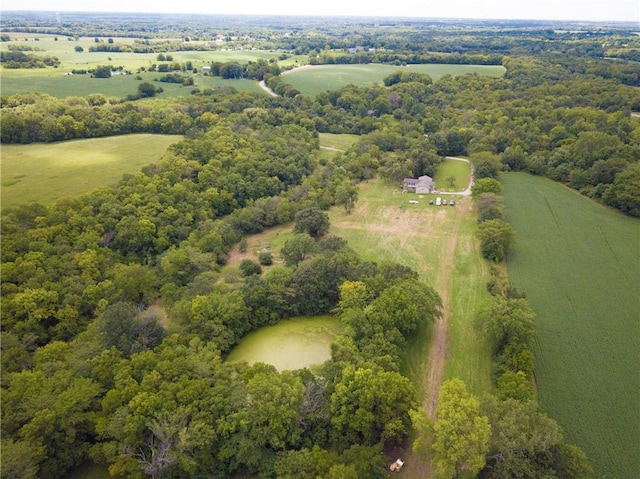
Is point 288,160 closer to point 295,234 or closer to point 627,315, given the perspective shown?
point 295,234

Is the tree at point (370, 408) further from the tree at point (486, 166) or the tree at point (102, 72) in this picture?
the tree at point (102, 72)

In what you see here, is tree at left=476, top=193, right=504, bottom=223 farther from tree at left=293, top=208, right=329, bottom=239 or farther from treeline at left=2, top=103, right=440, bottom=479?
tree at left=293, top=208, right=329, bottom=239

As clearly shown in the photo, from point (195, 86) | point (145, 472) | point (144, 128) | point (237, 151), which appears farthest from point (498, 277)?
point (195, 86)

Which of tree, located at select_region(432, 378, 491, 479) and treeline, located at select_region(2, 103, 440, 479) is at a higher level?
tree, located at select_region(432, 378, 491, 479)

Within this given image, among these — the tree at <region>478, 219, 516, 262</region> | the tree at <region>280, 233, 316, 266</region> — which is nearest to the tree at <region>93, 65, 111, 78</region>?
the tree at <region>280, 233, 316, 266</region>

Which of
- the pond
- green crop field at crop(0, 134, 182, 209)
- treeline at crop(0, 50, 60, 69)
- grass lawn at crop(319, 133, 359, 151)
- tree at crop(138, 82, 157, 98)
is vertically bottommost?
the pond

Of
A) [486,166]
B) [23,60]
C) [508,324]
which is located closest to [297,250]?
[508,324]
